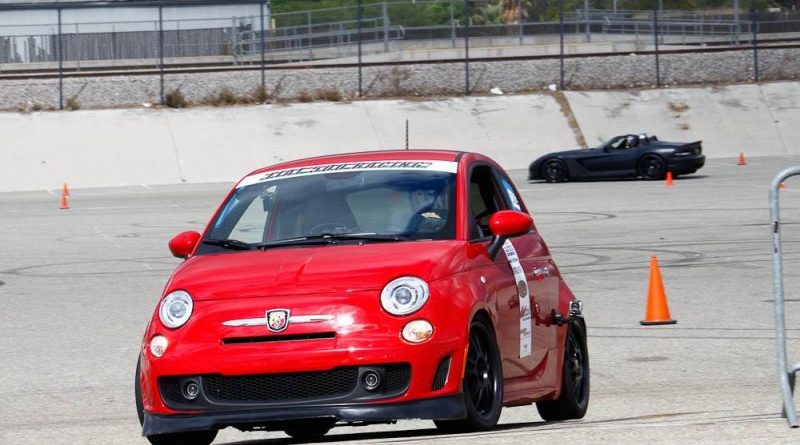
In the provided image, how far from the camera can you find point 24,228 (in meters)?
25.7

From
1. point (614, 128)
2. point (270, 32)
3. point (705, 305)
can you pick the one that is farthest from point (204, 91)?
point (705, 305)

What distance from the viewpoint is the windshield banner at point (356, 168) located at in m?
8.16

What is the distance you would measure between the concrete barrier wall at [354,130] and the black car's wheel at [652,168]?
657cm

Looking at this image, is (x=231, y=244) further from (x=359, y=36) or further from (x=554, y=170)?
(x=359, y=36)

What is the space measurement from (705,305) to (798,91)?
31.5 metres

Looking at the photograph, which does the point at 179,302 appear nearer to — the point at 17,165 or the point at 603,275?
the point at 603,275

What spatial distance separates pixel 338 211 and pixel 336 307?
1.21 meters

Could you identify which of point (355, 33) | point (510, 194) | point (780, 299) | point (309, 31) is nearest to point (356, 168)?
point (510, 194)

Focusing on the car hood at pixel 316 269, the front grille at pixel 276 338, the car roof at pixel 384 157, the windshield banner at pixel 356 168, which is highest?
the car roof at pixel 384 157

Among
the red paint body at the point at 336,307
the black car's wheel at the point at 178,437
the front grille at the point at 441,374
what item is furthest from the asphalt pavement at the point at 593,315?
the black car's wheel at the point at 178,437

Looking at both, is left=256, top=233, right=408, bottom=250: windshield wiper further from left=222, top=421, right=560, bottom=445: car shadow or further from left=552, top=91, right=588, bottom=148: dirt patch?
left=552, top=91, right=588, bottom=148: dirt patch

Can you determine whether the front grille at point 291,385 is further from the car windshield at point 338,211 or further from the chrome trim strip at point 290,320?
the car windshield at point 338,211

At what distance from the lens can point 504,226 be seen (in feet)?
25.2

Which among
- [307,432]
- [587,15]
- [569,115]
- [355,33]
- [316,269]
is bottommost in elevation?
[307,432]
